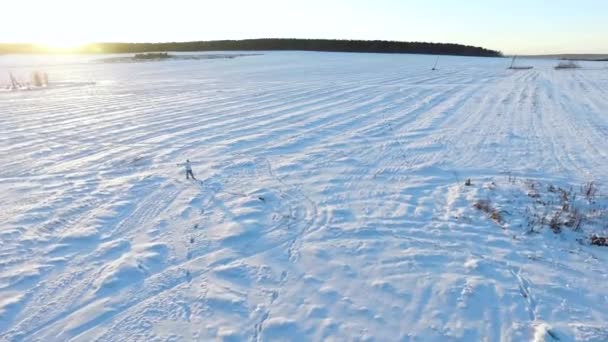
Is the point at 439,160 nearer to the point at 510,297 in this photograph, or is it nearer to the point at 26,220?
the point at 510,297

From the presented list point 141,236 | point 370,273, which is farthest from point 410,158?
point 141,236

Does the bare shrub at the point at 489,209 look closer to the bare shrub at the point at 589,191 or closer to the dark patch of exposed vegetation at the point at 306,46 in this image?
the bare shrub at the point at 589,191

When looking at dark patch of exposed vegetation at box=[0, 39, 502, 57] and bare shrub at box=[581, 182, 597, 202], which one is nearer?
bare shrub at box=[581, 182, 597, 202]

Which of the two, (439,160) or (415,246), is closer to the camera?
(415,246)

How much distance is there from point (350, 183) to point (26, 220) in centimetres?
416

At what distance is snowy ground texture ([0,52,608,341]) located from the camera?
314 cm

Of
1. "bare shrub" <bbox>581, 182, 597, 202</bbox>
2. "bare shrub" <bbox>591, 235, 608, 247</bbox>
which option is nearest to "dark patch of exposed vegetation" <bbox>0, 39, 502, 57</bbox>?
"bare shrub" <bbox>581, 182, 597, 202</bbox>

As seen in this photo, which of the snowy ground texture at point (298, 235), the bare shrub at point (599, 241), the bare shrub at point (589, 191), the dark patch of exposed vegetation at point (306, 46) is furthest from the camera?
the dark patch of exposed vegetation at point (306, 46)

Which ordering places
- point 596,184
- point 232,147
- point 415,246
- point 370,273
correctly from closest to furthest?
1. point 370,273
2. point 415,246
3. point 596,184
4. point 232,147

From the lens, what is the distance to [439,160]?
6906 mm

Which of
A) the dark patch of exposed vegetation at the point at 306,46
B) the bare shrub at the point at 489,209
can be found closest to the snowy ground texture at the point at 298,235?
the bare shrub at the point at 489,209

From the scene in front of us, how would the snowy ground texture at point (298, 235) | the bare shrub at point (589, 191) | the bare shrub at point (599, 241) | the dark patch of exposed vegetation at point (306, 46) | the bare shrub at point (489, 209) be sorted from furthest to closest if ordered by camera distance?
1. the dark patch of exposed vegetation at point (306, 46)
2. the bare shrub at point (589, 191)
3. the bare shrub at point (489, 209)
4. the bare shrub at point (599, 241)
5. the snowy ground texture at point (298, 235)

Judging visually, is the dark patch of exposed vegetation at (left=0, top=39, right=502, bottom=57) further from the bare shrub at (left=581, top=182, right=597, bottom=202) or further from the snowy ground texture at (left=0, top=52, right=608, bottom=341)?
the bare shrub at (left=581, top=182, right=597, bottom=202)

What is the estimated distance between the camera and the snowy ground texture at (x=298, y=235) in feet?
10.3
